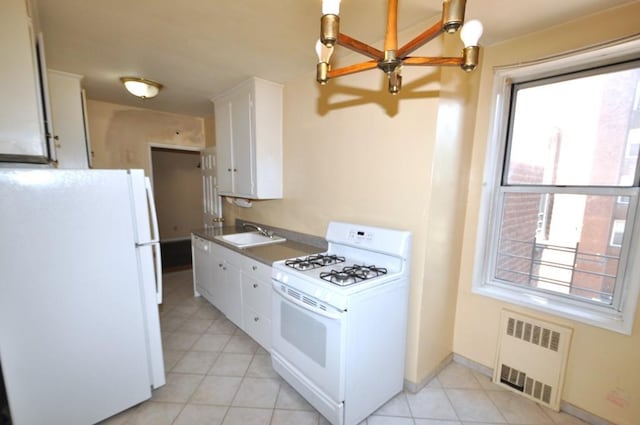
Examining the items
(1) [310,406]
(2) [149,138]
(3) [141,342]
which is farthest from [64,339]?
(2) [149,138]

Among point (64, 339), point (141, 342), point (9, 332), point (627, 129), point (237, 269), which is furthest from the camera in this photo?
point (237, 269)

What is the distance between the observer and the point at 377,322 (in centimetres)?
160

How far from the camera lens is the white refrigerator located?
1343 mm

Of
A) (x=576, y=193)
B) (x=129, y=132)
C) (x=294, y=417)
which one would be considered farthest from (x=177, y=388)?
(x=129, y=132)

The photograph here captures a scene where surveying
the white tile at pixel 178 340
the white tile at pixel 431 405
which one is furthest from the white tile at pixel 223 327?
the white tile at pixel 431 405

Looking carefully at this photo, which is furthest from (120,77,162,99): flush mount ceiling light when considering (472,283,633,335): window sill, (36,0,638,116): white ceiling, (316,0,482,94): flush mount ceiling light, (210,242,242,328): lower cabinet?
(472,283,633,335): window sill

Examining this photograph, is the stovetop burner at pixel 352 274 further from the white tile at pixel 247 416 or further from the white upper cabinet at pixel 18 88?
the white upper cabinet at pixel 18 88

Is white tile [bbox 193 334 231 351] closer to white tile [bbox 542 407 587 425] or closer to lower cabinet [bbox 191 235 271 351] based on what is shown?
lower cabinet [bbox 191 235 271 351]

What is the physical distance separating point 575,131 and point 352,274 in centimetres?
178

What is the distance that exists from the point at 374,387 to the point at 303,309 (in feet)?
2.18

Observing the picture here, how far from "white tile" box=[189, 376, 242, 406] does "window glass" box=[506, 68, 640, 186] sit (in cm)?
258

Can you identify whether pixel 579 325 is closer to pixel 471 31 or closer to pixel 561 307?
pixel 561 307

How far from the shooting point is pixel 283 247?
259 centimetres

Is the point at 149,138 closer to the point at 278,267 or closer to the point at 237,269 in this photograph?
the point at 237,269
